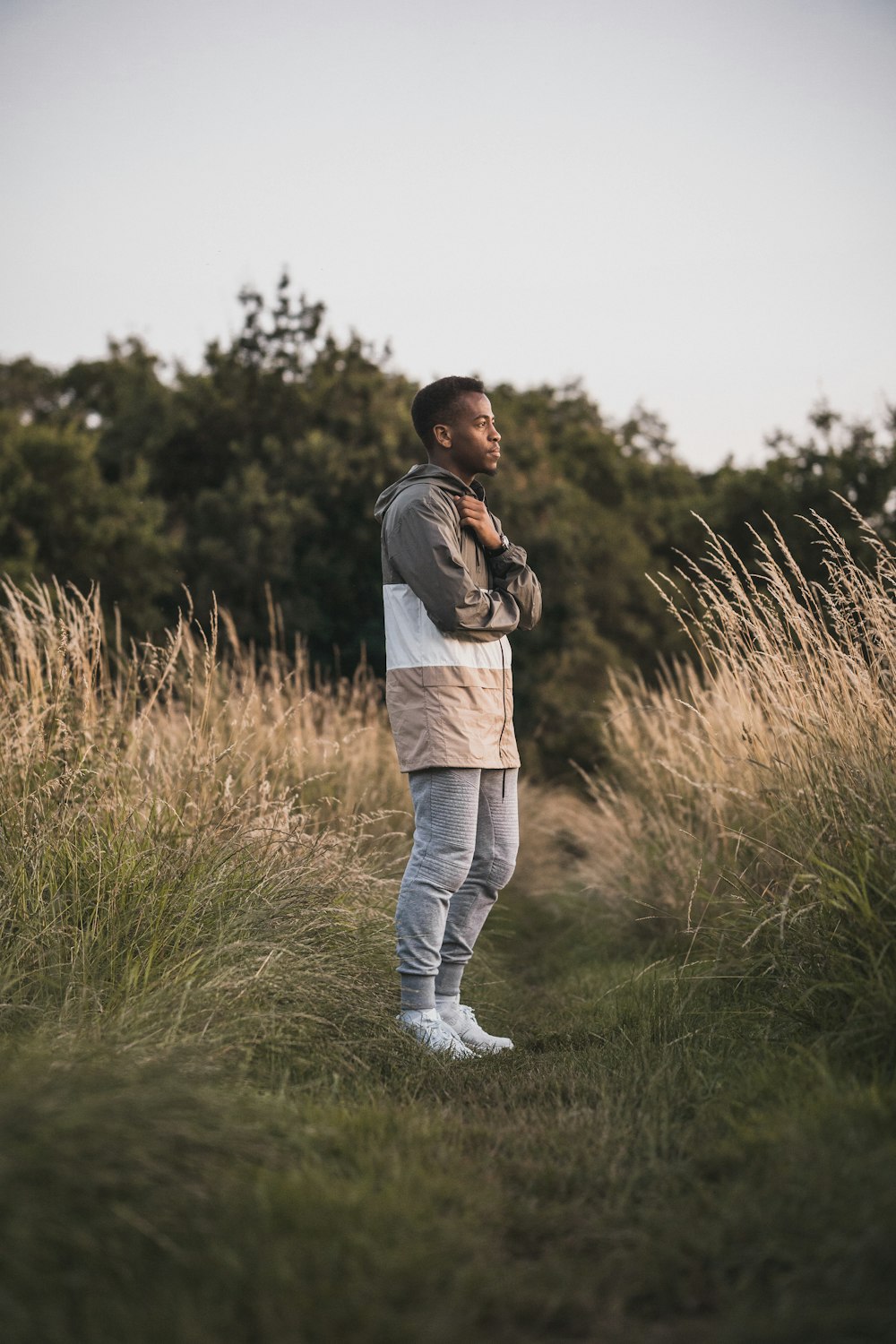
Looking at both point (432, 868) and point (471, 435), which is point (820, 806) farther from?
point (471, 435)

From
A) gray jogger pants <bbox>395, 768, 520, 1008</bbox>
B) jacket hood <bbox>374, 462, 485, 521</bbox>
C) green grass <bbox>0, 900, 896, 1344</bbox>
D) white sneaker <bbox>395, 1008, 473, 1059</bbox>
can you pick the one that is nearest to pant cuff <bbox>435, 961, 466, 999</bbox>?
gray jogger pants <bbox>395, 768, 520, 1008</bbox>

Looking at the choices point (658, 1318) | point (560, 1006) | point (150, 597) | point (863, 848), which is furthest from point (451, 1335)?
point (150, 597)

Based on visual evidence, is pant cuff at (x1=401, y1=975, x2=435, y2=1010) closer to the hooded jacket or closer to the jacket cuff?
the hooded jacket

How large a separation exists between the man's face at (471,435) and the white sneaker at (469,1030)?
5.88 ft

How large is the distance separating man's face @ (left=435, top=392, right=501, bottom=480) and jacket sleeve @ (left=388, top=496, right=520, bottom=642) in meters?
0.24

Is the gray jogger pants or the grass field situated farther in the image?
the gray jogger pants

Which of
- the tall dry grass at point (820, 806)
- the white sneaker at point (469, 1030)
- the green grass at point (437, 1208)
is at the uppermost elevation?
the tall dry grass at point (820, 806)

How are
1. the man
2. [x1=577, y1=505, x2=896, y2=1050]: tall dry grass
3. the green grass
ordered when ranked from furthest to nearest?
the man, [x1=577, y1=505, x2=896, y2=1050]: tall dry grass, the green grass

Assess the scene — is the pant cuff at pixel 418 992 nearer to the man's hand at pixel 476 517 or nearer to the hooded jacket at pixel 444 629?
the hooded jacket at pixel 444 629

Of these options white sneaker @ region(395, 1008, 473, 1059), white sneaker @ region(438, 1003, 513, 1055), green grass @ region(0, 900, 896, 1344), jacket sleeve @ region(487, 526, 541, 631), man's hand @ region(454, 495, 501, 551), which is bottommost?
white sneaker @ region(438, 1003, 513, 1055)

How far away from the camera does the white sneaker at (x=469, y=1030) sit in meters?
3.92

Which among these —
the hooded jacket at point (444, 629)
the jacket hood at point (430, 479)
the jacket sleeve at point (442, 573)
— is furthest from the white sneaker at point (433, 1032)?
the jacket hood at point (430, 479)

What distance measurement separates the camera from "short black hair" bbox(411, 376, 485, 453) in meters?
4.10

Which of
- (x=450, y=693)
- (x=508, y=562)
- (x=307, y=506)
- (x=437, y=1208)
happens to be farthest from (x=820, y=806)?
(x=307, y=506)
